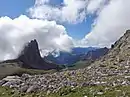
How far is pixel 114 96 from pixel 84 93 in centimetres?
805

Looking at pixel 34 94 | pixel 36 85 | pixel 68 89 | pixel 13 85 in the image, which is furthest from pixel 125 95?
pixel 13 85

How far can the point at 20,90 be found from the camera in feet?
252

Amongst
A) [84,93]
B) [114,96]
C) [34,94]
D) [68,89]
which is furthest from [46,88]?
[114,96]

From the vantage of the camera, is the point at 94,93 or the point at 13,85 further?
the point at 13,85

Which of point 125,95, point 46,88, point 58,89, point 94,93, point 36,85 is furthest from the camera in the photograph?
point 36,85

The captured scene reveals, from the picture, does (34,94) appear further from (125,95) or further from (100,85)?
(125,95)

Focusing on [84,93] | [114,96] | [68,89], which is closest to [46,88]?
[68,89]

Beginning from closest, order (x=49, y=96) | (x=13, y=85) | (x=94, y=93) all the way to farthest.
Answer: (x=94, y=93), (x=49, y=96), (x=13, y=85)

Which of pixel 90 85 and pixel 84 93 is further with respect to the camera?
pixel 90 85

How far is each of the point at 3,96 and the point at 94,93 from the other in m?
25.7

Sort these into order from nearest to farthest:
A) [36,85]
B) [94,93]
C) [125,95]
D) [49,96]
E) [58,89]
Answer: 1. [125,95]
2. [94,93]
3. [49,96]
4. [58,89]
5. [36,85]

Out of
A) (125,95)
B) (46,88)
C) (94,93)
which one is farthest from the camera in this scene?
(46,88)

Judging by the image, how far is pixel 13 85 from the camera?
88.8m

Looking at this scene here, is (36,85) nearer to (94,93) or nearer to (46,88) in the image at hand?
(46,88)
